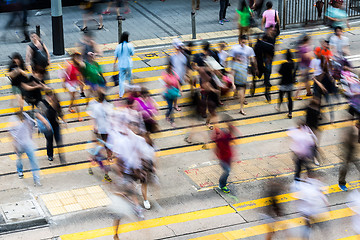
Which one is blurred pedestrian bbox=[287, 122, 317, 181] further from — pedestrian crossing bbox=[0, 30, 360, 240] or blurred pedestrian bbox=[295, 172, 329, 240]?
blurred pedestrian bbox=[295, 172, 329, 240]

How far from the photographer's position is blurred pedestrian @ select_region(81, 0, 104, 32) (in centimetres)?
2247

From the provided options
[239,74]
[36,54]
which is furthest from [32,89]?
[239,74]

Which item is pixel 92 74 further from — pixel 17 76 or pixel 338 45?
pixel 338 45

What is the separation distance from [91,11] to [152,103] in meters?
10.8

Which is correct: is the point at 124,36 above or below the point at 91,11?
above

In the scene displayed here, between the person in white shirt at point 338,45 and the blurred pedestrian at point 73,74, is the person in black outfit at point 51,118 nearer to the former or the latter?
the blurred pedestrian at point 73,74

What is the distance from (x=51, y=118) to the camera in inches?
530

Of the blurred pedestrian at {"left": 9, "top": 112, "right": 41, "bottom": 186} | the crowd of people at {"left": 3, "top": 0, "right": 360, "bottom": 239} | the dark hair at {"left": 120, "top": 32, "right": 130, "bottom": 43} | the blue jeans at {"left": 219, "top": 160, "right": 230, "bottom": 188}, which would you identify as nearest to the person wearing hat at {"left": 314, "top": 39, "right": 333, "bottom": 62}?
the crowd of people at {"left": 3, "top": 0, "right": 360, "bottom": 239}

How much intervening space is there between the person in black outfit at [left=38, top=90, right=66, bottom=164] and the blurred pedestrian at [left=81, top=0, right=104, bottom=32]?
8.83 meters

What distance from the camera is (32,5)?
2484 cm

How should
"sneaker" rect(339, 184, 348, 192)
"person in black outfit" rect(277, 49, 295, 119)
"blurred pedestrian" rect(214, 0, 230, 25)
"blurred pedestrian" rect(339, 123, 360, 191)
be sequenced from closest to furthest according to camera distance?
"blurred pedestrian" rect(339, 123, 360, 191), "sneaker" rect(339, 184, 348, 192), "person in black outfit" rect(277, 49, 295, 119), "blurred pedestrian" rect(214, 0, 230, 25)

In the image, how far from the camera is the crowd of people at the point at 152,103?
11547mm

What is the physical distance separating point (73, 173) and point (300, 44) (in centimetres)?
673

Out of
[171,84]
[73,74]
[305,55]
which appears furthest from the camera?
[305,55]
